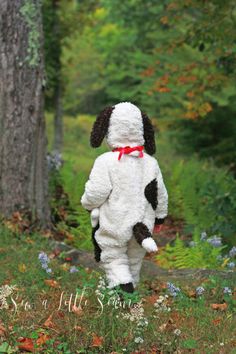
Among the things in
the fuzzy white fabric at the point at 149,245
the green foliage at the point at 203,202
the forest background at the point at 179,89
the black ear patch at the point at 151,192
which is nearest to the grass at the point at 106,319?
the fuzzy white fabric at the point at 149,245

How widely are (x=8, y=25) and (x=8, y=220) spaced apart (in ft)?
8.01

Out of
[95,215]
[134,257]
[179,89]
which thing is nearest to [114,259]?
[134,257]

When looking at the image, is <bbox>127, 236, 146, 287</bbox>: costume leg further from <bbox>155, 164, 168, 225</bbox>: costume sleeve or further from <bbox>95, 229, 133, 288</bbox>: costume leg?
<bbox>155, 164, 168, 225</bbox>: costume sleeve

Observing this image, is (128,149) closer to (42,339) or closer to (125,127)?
(125,127)

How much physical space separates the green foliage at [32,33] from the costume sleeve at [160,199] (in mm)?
3415

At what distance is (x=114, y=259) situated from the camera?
5391mm

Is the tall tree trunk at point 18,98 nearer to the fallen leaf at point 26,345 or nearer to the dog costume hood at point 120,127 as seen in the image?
the dog costume hood at point 120,127

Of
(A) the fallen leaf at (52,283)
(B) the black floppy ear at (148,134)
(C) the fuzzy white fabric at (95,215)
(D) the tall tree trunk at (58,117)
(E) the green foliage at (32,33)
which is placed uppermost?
(E) the green foliage at (32,33)

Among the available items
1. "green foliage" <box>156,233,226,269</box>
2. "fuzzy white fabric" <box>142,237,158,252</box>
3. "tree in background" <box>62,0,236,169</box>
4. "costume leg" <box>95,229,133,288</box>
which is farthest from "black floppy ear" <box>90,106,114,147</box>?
"tree in background" <box>62,0,236,169</box>

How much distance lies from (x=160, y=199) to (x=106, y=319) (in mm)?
1250

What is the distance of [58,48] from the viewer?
1641cm

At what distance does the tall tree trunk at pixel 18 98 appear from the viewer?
8.22 m

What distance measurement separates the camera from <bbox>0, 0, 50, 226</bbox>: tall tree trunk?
8.22m

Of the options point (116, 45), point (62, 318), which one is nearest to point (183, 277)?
point (62, 318)
